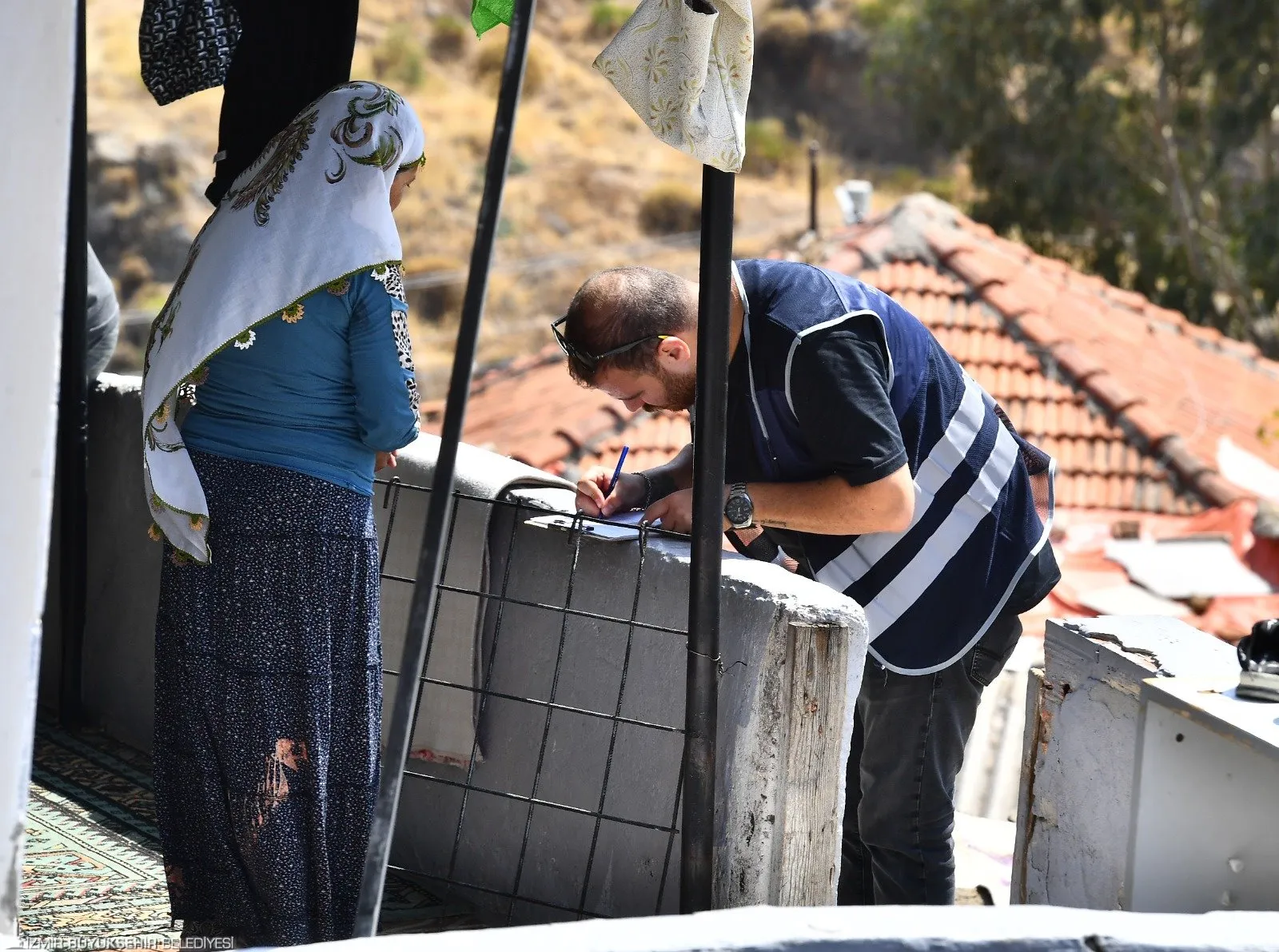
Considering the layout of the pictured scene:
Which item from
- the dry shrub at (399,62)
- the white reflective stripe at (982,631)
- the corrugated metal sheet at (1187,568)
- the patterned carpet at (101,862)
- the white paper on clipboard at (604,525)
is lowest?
the patterned carpet at (101,862)

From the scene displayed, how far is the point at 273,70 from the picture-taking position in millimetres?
2822

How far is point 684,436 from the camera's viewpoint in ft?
30.1

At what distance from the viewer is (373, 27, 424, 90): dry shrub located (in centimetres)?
3338

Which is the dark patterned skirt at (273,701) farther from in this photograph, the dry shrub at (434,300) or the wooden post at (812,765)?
the dry shrub at (434,300)

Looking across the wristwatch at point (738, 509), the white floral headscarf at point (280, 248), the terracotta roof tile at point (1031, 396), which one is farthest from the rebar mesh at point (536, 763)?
the terracotta roof tile at point (1031, 396)

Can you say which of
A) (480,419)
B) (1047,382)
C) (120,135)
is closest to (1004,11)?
(1047,382)

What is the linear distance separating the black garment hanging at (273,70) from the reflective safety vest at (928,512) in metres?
0.93

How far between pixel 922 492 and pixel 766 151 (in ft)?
104

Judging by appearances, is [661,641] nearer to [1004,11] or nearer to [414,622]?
[414,622]

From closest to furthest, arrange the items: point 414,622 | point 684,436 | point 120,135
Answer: point 414,622 → point 684,436 → point 120,135

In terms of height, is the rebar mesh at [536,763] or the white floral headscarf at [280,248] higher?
the white floral headscarf at [280,248]

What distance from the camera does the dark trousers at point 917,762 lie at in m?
3.06

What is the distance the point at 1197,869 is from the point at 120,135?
2841 centimetres

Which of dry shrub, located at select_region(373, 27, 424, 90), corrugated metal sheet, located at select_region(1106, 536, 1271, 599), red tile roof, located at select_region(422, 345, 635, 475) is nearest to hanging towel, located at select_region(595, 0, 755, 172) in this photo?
red tile roof, located at select_region(422, 345, 635, 475)
